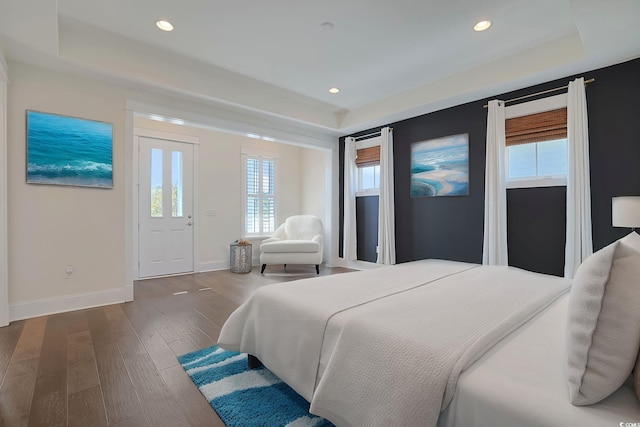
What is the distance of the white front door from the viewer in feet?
15.6

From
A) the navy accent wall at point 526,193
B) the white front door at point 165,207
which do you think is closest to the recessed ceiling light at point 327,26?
the navy accent wall at point 526,193

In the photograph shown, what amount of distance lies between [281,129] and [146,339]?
11.3 ft

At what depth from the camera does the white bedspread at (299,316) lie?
1.40 metres

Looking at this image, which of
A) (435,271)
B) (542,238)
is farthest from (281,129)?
(542,238)

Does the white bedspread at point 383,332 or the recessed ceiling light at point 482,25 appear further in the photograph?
the recessed ceiling light at point 482,25

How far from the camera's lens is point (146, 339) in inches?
95.7

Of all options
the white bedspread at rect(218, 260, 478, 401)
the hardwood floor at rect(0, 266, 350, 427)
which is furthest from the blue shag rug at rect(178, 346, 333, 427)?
the white bedspread at rect(218, 260, 478, 401)

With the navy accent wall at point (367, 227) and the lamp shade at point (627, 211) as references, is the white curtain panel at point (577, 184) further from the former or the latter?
the navy accent wall at point (367, 227)

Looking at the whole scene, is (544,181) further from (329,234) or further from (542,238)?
(329,234)

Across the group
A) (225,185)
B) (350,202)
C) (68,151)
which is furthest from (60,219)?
(350,202)

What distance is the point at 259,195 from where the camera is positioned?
6.15 metres

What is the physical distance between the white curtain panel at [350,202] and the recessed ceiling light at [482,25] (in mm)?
2752

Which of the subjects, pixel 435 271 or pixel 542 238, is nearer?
pixel 435 271

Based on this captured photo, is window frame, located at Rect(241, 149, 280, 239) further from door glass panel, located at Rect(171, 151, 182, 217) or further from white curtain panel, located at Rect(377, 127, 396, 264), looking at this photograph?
white curtain panel, located at Rect(377, 127, 396, 264)
